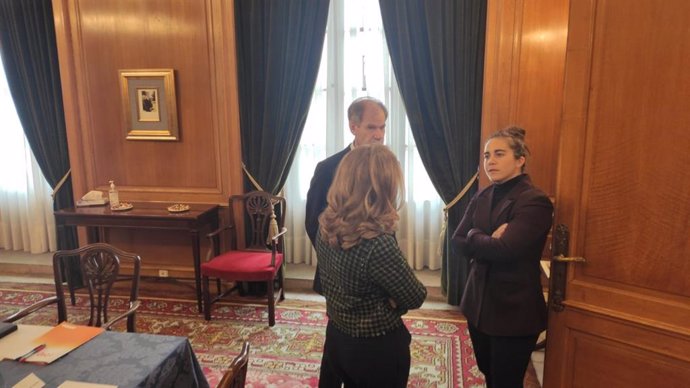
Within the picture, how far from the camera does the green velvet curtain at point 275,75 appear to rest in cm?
361

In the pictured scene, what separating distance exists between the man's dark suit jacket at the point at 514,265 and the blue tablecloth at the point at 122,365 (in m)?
1.16

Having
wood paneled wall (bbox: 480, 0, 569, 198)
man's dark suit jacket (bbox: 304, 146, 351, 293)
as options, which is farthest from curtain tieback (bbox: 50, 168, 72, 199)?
wood paneled wall (bbox: 480, 0, 569, 198)

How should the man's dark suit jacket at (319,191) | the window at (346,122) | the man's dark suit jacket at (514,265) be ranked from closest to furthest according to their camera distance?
the man's dark suit jacket at (514,265) → the man's dark suit jacket at (319,191) → the window at (346,122)

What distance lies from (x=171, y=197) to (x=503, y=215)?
3.13 metres

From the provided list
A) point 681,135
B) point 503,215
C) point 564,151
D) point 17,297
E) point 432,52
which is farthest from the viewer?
point 17,297

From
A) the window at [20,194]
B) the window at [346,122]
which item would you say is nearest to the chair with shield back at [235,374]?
the window at [346,122]

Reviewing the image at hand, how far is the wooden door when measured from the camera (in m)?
1.42

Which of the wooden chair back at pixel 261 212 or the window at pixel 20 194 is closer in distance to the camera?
the wooden chair back at pixel 261 212

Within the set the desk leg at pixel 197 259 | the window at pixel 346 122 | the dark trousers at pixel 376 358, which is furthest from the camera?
the window at pixel 346 122

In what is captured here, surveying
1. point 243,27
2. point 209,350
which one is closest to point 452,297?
point 209,350

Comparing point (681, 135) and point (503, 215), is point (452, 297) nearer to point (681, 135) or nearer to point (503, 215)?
point (503, 215)

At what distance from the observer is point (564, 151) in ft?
5.39

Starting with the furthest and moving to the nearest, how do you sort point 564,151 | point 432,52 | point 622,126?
point 432,52 → point 564,151 → point 622,126

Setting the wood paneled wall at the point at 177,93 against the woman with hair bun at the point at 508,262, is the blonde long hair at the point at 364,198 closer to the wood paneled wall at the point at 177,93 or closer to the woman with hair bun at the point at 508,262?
the woman with hair bun at the point at 508,262
